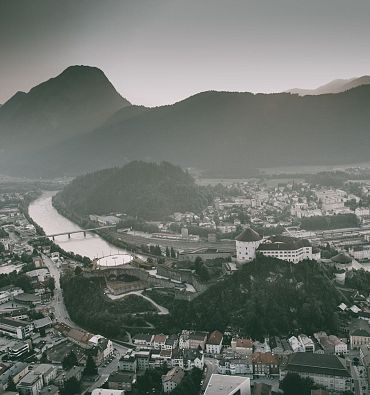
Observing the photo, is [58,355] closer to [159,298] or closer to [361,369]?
[159,298]

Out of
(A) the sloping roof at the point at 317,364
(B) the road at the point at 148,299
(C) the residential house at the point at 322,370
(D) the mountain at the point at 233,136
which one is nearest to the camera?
(C) the residential house at the point at 322,370

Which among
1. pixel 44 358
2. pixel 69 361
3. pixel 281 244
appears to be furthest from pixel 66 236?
pixel 69 361

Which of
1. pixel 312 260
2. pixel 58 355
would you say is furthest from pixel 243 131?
pixel 58 355

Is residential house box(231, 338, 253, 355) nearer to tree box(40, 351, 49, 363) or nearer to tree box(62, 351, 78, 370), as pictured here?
tree box(62, 351, 78, 370)

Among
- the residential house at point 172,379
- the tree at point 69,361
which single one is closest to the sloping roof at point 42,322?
the tree at point 69,361

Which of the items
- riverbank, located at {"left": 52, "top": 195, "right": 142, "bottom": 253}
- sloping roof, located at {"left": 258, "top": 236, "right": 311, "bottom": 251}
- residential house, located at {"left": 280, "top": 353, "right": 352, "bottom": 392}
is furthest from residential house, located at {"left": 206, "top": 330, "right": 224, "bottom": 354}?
riverbank, located at {"left": 52, "top": 195, "right": 142, "bottom": 253}

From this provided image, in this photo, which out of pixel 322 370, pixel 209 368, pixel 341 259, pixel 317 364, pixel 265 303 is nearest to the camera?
pixel 322 370

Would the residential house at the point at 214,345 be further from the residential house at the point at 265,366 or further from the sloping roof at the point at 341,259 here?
the sloping roof at the point at 341,259

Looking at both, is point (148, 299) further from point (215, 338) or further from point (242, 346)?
point (242, 346)
